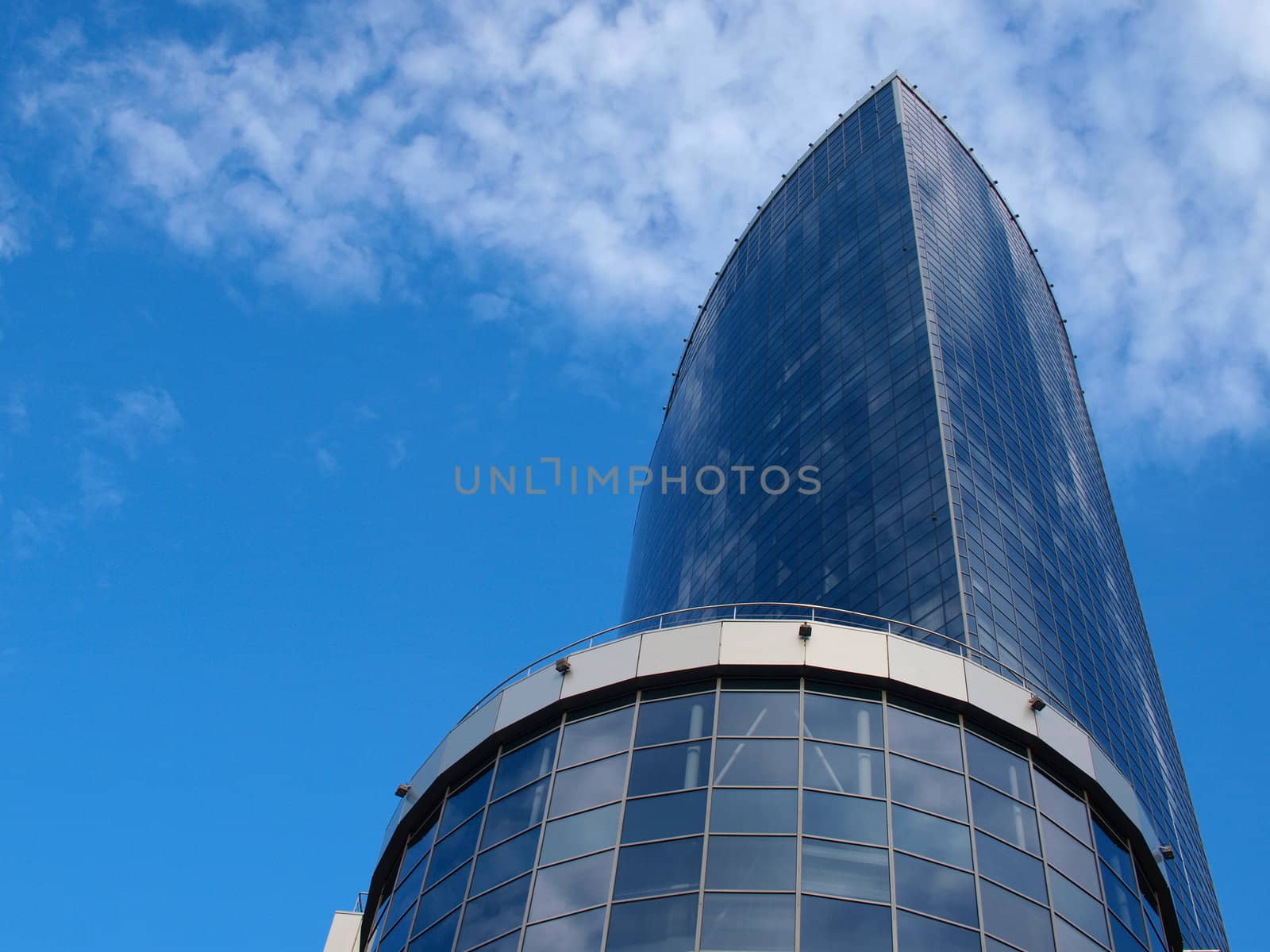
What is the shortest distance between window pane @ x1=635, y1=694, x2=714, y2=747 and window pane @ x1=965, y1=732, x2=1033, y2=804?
647 centimetres

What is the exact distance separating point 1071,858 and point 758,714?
8.09 meters

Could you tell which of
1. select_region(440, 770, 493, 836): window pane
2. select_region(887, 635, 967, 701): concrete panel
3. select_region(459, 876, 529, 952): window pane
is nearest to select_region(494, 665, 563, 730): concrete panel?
select_region(440, 770, 493, 836): window pane

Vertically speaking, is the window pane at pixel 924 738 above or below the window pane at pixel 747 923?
above

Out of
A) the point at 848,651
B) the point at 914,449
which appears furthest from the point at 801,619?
the point at 914,449

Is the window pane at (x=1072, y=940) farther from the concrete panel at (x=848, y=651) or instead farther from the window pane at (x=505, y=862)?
the window pane at (x=505, y=862)

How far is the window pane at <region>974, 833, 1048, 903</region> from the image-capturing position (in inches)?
1278

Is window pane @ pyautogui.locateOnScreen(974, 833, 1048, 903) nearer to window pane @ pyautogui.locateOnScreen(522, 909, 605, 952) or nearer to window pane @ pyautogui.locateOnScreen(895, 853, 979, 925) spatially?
window pane @ pyautogui.locateOnScreen(895, 853, 979, 925)

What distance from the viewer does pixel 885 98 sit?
12744 centimetres

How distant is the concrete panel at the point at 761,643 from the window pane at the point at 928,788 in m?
3.78

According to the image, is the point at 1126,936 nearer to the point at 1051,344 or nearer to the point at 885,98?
the point at 1051,344

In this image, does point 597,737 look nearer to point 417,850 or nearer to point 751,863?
point 417,850

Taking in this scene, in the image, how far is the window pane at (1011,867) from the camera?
32.5 m

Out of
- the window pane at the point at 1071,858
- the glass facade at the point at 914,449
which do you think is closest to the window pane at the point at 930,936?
the window pane at the point at 1071,858

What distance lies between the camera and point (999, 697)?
Answer: 120 ft
